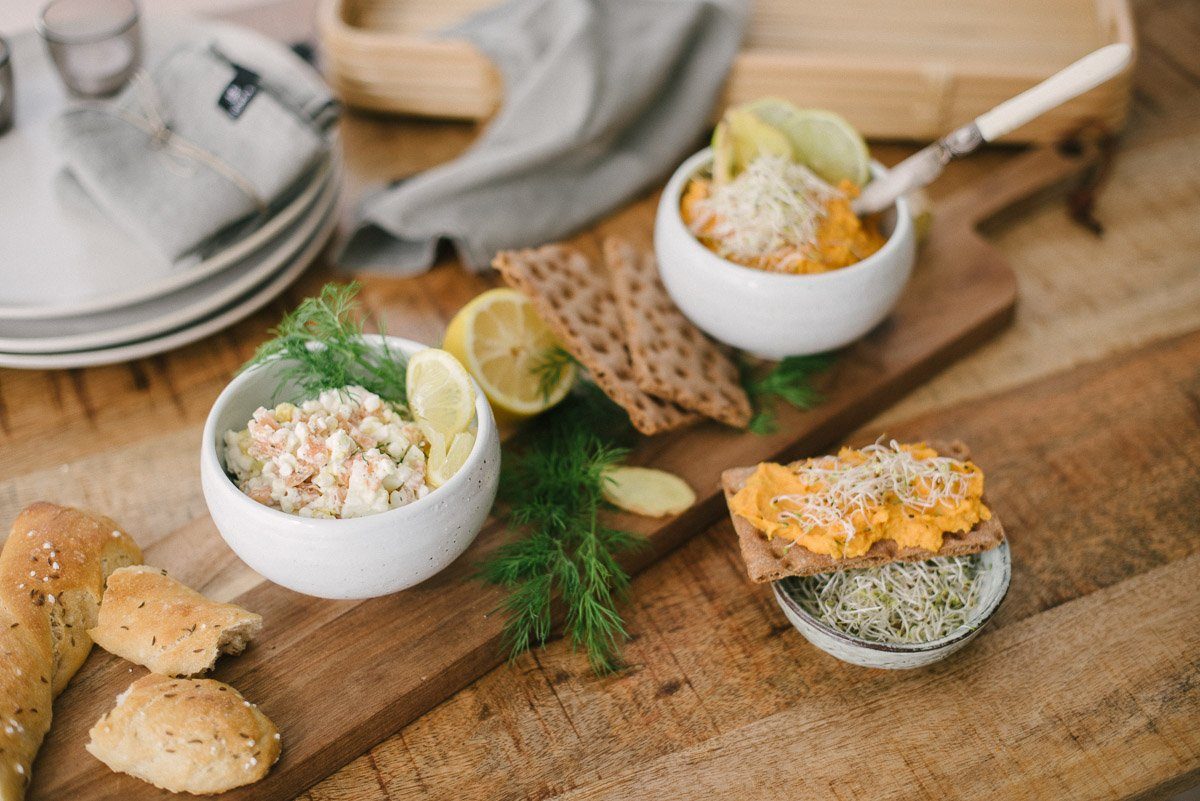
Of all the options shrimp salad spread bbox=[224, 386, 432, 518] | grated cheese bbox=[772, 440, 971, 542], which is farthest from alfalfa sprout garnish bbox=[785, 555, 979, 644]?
shrimp salad spread bbox=[224, 386, 432, 518]

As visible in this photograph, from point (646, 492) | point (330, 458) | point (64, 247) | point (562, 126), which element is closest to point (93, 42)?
point (64, 247)

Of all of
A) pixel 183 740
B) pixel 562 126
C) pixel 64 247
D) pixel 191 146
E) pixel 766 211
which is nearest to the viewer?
pixel 183 740

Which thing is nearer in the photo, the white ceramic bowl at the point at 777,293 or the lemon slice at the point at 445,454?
the lemon slice at the point at 445,454

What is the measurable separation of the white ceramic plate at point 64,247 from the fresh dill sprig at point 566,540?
2.54ft

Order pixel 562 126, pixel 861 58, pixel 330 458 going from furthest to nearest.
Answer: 1. pixel 861 58
2. pixel 562 126
3. pixel 330 458

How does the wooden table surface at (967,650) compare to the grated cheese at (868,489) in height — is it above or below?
below

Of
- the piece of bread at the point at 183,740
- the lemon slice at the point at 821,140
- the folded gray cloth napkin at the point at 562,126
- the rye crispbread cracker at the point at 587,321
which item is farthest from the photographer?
the folded gray cloth napkin at the point at 562,126

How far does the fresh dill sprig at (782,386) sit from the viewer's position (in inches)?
81.2

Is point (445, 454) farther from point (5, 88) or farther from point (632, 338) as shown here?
point (5, 88)

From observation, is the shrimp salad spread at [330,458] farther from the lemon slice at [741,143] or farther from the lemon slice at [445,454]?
the lemon slice at [741,143]

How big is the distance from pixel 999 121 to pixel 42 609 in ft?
5.94

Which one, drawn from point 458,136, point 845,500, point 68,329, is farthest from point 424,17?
point 845,500

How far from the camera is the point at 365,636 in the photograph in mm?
1692

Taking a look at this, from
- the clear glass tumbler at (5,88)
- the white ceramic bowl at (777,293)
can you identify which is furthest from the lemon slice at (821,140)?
the clear glass tumbler at (5,88)
